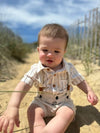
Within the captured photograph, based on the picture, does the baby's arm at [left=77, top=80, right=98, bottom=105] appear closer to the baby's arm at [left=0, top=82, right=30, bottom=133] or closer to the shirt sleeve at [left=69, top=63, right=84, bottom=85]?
the shirt sleeve at [left=69, top=63, right=84, bottom=85]

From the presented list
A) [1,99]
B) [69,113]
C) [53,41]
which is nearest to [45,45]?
[53,41]

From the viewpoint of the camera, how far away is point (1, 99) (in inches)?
80.1

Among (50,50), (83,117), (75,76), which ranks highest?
(50,50)

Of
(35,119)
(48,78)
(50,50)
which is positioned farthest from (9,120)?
(50,50)

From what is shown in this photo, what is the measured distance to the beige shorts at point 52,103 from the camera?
155 centimetres

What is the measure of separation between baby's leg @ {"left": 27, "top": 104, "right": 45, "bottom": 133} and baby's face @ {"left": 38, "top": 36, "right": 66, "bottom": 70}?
0.44 metres

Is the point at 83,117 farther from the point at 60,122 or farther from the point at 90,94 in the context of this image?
the point at 60,122

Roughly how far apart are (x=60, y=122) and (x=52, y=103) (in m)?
0.30

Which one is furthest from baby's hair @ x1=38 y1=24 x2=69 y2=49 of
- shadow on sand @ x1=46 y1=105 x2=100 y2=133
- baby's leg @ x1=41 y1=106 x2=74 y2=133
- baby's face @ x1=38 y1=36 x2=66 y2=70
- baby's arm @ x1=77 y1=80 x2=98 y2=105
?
shadow on sand @ x1=46 y1=105 x2=100 y2=133

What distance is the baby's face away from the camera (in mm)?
1521

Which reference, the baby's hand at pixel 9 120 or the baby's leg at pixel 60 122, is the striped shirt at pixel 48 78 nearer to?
the baby's leg at pixel 60 122

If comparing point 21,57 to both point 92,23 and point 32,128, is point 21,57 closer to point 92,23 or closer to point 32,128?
point 92,23

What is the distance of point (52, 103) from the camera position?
1585 millimetres

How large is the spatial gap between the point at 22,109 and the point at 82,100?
0.80 meters
